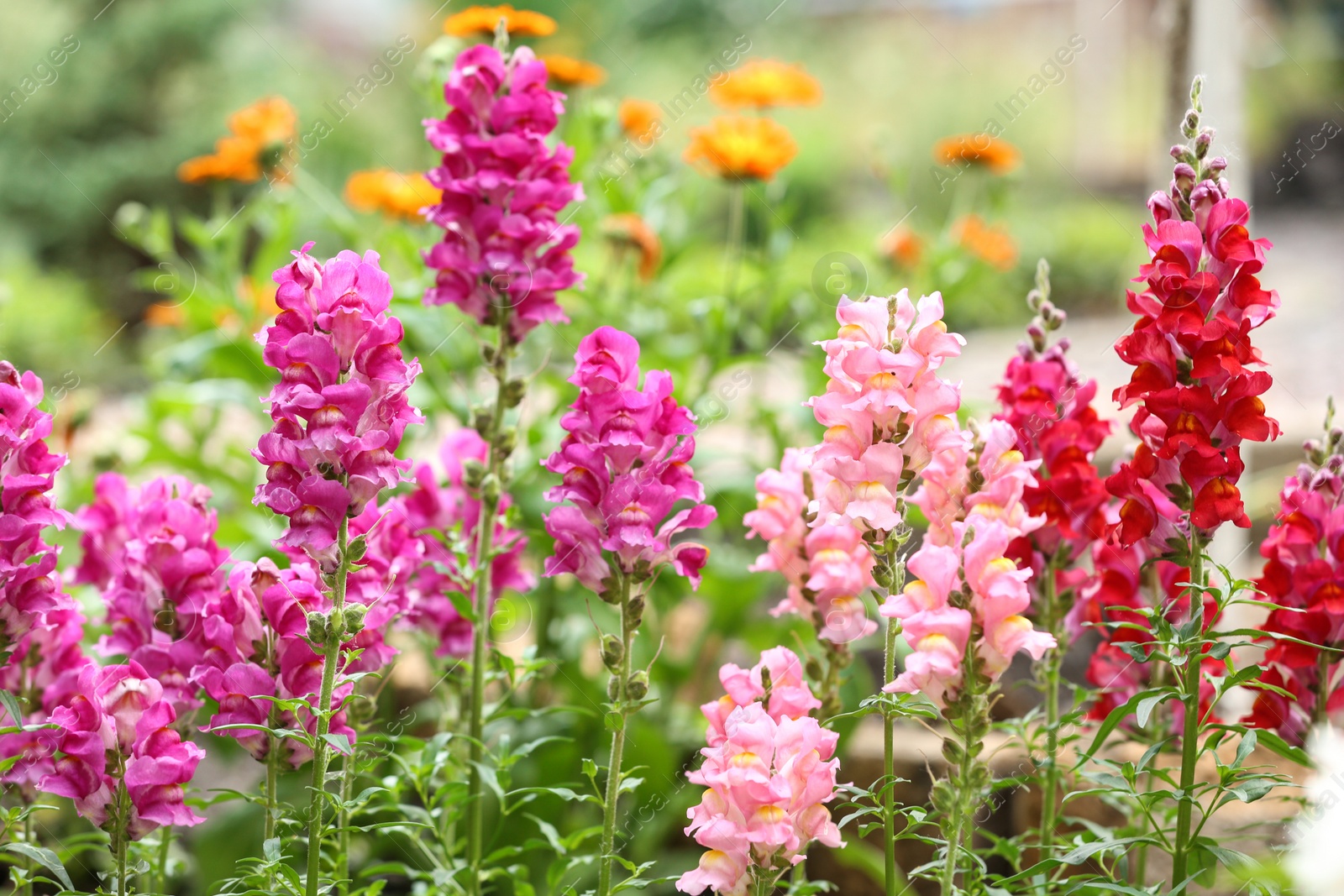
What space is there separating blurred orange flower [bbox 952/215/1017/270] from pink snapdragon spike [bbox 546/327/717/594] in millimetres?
2315

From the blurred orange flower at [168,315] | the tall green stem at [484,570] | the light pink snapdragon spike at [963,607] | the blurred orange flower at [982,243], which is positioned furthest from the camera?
the blurred orange flower at [168,315]

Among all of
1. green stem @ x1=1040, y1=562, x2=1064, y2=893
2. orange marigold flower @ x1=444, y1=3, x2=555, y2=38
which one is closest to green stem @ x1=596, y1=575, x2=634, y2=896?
green stem @ x1=1040, y1=562, x2=1064, y2=893

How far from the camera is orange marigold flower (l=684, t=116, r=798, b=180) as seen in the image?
2814 millimetres

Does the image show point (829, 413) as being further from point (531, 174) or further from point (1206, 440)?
point (531, 174)

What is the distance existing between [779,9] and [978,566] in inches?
699

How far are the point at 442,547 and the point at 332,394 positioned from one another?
1.76ft

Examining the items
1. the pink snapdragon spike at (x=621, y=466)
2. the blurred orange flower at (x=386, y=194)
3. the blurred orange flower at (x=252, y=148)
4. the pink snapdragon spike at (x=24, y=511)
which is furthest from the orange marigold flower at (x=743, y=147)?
the pink snapdragon spike at (x=24, y=511)

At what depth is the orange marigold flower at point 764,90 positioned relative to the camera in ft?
9.84

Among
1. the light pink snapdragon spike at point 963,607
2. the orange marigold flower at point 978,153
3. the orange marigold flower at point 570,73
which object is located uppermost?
the orange marigold flower at point 978,153

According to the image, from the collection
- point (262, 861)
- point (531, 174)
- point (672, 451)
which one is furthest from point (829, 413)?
point (262, 861)

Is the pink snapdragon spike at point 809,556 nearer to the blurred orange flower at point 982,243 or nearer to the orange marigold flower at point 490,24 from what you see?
the orange marigold flower at point 490,24

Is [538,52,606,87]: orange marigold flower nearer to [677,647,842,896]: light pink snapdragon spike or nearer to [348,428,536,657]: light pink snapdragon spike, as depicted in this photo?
[348,428,536,657]: light pink snapdragon spike

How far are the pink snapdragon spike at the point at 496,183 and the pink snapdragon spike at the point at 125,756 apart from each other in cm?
64

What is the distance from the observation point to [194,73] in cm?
1162
